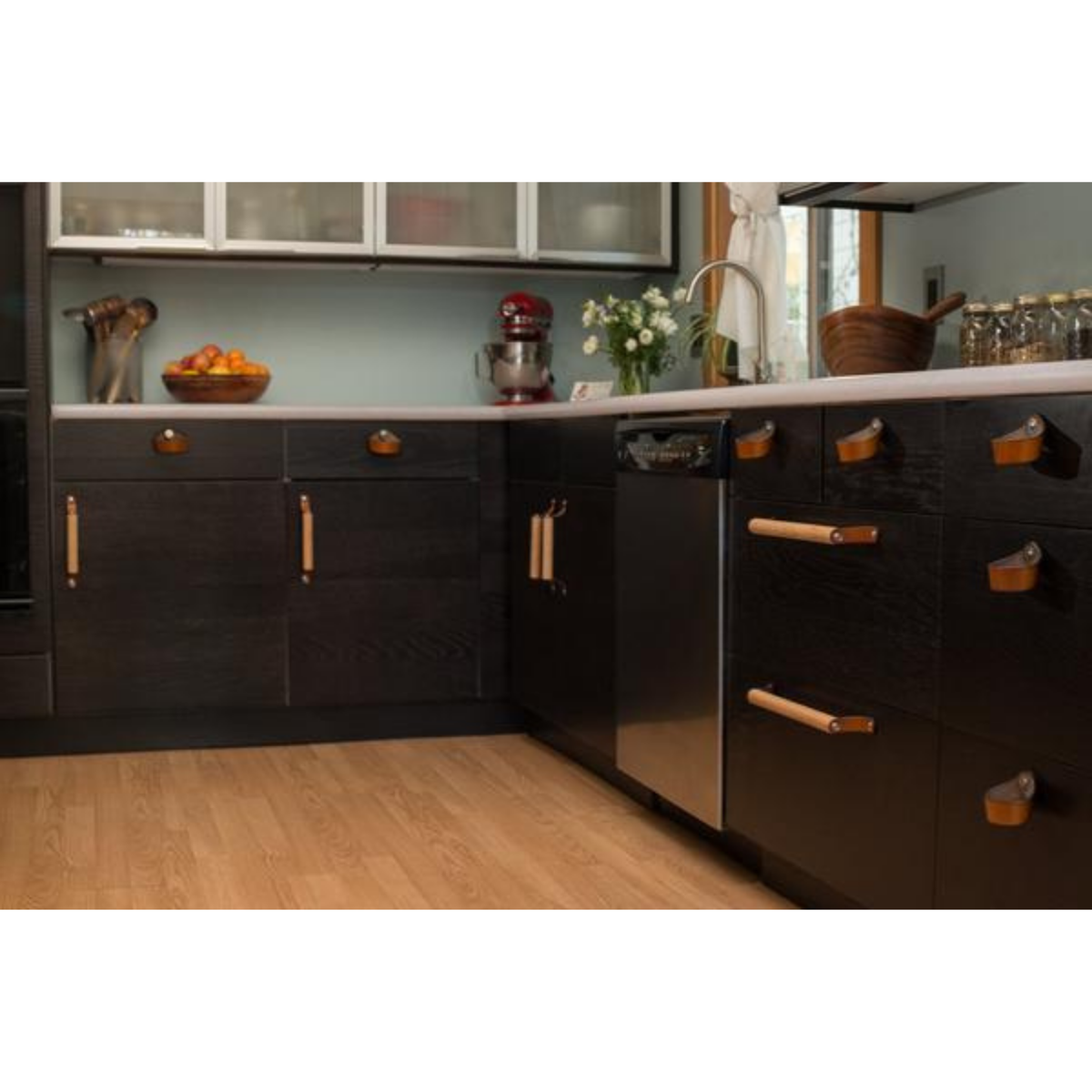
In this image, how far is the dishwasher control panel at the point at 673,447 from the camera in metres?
2.64

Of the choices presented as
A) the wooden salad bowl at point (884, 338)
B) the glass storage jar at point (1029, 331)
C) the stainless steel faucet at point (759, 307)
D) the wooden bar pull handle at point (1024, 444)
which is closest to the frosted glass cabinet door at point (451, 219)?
the stainless steel faucet at point (759, 307)

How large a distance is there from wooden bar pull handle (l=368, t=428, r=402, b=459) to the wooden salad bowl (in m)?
1.48

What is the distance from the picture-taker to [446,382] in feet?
15.4

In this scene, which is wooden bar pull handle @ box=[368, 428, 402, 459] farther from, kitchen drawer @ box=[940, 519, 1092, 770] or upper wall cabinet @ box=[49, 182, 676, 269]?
kitchen drawer @ box=[940, 519, 1092, 770]

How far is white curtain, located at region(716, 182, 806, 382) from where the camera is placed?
3.70 metres

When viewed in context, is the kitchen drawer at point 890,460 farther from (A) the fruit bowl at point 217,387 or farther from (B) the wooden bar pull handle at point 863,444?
(A) the fruit bowl at point 217,387

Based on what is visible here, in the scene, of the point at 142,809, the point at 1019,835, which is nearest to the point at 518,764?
the point at 142,809

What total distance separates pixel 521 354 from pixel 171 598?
1213mm

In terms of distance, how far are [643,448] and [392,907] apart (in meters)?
0.99

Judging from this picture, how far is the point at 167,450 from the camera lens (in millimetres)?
3795

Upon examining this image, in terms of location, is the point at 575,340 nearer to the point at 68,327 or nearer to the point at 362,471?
the point at 362,471

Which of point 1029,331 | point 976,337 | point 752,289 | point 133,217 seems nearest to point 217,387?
point 133,217

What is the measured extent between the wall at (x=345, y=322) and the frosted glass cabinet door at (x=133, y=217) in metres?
0.26

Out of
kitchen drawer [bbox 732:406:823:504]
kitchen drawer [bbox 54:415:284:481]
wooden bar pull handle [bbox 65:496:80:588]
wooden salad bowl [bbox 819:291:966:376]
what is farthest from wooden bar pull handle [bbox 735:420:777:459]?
wooden bar pull handle [bbox 65:496:80:588]
